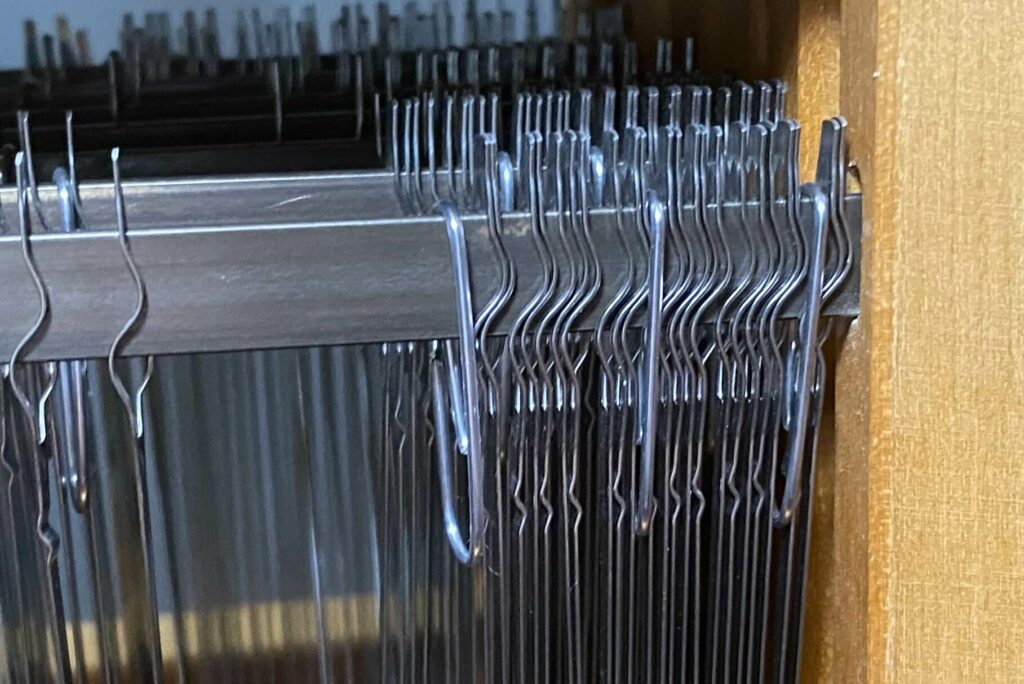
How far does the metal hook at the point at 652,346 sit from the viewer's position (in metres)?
0.38

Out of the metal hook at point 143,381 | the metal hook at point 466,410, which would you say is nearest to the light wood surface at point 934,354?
the metal hook at point 466,410

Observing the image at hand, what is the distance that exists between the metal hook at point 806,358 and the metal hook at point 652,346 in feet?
0.18

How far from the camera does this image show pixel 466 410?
0.39 metres

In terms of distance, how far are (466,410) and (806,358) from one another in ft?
0.43

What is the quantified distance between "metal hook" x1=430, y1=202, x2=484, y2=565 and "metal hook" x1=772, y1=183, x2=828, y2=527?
12 centimetres

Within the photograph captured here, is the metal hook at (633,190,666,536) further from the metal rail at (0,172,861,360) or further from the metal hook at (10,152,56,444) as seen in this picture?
the metal hook at (10,152,56,444)

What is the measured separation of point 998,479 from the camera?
40 cm

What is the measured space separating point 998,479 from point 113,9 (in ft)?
2.51

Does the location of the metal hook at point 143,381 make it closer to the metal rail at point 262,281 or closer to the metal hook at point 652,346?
the metal rail at point 262,281

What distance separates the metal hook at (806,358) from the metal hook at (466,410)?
0.40ft

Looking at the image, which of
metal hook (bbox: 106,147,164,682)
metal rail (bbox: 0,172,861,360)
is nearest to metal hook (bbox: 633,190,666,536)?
metal rail (bbox: 0,172,861,360)

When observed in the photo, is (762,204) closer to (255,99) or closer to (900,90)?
(900,90)

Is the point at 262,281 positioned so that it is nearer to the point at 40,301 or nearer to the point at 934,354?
the point at 40,301

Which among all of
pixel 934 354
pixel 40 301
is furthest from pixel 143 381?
pixel 934 354
